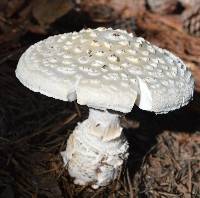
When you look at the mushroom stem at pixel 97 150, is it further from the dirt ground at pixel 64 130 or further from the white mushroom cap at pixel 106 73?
the white mushroom cap at pixel 106 73

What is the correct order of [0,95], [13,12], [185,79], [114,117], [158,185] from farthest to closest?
[13,12]
[0,95]
[158,185]
[114,117]
[185,79]

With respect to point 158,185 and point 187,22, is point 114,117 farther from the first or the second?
point 187,22

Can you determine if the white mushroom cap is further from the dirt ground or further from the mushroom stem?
the dirt ground

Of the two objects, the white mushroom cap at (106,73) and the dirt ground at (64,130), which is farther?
the dirt ground at (64,130)

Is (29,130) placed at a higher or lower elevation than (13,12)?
lower

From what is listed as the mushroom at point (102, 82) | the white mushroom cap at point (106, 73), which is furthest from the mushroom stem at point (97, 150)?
the white mushroom cap at point (106, 73)

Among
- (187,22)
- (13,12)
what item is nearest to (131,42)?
(13,12)
